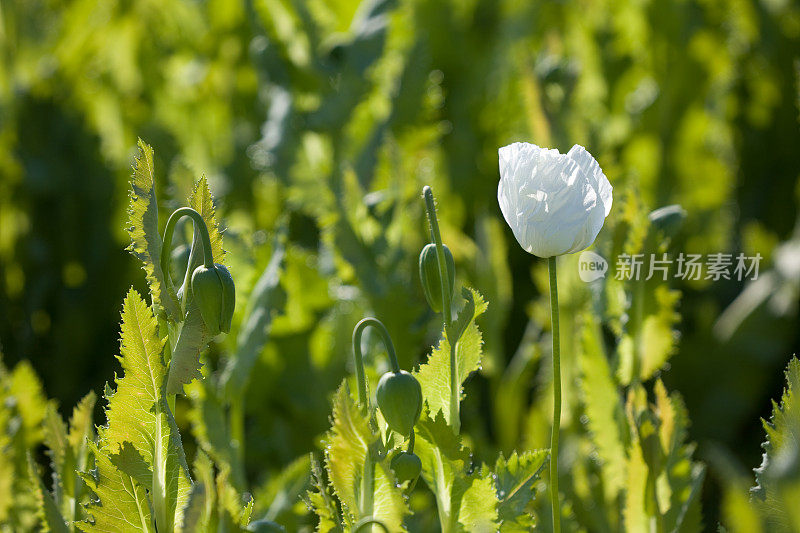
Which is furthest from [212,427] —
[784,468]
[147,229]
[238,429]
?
[784,468]

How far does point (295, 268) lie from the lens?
1.10 metres

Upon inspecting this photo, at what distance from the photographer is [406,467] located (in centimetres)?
53

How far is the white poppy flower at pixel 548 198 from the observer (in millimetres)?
525

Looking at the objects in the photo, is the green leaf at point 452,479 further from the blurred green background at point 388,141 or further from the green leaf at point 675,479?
the blurred green background at point 388,141

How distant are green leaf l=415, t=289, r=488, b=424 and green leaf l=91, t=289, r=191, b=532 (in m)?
0.17

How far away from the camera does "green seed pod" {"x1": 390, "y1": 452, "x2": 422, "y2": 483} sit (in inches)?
20.8

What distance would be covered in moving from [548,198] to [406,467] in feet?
0.61

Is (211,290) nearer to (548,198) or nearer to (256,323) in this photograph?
(548,198)

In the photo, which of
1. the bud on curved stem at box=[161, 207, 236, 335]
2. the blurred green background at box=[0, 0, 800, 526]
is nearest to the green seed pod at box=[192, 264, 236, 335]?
the bud on curved stem at box=[161, 207, 236, 335]

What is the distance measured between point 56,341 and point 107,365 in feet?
0.33

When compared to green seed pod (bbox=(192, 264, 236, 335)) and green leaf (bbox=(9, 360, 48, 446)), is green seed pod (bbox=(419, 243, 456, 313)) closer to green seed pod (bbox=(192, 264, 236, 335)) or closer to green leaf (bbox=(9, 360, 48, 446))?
green seed pod (bbox=(192, 264, 236, 335))

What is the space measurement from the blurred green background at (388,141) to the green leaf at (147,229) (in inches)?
21.8

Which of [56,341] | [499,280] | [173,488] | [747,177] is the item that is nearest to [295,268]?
[499,280]

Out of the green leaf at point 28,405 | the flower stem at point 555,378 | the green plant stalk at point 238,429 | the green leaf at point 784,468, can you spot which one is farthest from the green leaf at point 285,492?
the green leaf at point 784,468
